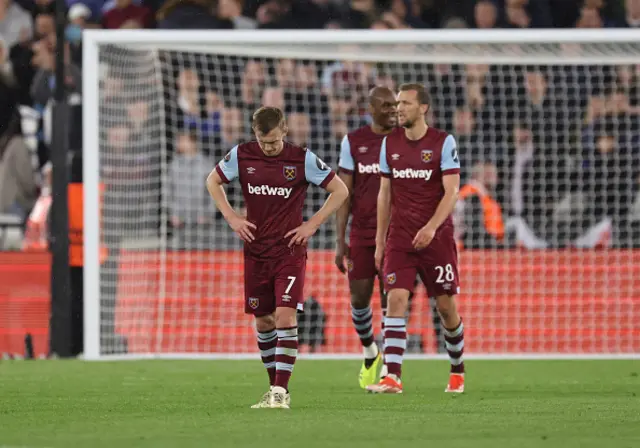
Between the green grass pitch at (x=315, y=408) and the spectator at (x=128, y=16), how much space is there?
6.79m

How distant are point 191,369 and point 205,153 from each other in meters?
4.60

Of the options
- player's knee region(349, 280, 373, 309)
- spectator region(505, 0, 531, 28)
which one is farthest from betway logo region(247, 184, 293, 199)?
spectator region(505, 0, 531, 28)

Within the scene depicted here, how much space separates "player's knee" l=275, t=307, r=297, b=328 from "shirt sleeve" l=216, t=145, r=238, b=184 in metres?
0.89

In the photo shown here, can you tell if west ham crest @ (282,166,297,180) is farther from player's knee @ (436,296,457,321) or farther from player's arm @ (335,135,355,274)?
player's arm @ (335,135,355,274)

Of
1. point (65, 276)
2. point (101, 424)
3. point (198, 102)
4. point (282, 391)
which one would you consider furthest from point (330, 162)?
point (101, 424)

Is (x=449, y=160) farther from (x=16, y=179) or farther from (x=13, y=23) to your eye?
(x=13, y=23)

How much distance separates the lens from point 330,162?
15.6 meters

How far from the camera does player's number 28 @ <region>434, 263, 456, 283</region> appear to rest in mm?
9586

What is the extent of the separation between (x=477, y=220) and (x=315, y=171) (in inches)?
262

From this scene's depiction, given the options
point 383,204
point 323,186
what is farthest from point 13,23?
point 323,186

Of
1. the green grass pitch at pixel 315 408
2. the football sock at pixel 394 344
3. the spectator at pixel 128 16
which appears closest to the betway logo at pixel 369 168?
the football sock at pixel 394 344

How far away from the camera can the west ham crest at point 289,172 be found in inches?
334

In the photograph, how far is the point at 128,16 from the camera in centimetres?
1848

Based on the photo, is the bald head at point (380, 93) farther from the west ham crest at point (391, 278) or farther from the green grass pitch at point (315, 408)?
the green grass pitch at point (315, 408)
